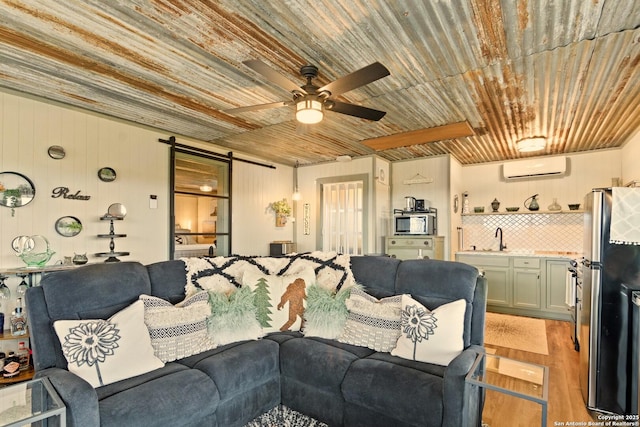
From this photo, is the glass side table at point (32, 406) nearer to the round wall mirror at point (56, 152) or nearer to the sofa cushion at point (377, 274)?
the sofa cushion at point (377, 274)

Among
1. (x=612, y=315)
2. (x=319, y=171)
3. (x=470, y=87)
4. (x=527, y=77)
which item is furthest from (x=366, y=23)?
(x=319, y=171)

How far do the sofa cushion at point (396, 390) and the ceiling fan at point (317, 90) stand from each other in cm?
180

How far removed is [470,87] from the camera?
295cm

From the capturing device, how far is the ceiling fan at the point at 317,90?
6.88 ft

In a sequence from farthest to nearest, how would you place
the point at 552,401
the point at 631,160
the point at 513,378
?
the point at 631,160 < the point at 552,401 < the point at 513,378

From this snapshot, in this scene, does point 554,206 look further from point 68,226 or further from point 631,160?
point 68,226

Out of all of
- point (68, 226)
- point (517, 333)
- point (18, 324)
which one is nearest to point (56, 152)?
point (68, 226)

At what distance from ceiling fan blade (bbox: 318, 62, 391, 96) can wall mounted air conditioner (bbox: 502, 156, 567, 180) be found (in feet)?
15.1

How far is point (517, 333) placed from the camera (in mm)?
4211

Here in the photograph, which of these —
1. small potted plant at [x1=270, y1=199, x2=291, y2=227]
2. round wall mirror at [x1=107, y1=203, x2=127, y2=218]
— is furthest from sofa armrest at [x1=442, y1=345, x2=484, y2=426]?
small potted plant at [x1=270, y1=199, x2=291, y2=227]

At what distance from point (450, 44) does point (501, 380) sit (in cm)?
212

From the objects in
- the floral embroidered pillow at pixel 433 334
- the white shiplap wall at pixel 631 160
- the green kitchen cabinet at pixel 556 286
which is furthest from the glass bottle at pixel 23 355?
the white shiplap wall at pixel 631 160

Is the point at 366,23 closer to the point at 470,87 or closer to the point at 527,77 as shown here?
the point at 470,87

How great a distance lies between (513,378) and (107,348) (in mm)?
2160
